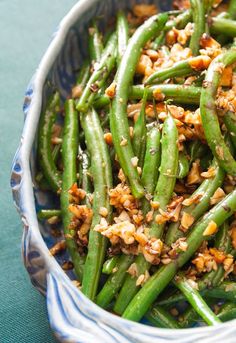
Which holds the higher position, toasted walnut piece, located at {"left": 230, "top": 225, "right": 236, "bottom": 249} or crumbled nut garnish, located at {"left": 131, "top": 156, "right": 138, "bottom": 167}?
crumbled nut garnish, located at {"left": 131, "top": 156, "right": 138, "bottom": 167}

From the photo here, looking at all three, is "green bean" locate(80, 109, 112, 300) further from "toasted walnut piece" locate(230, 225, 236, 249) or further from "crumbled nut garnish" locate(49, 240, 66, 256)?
"toasted walnut piece" locate(230, 225, 236, 249)

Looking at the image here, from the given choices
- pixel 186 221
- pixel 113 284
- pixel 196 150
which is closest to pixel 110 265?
pixel 113 284

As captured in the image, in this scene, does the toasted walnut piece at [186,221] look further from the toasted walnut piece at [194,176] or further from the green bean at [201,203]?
the toasted walnut piece at [194,176]

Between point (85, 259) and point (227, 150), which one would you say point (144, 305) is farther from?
point (227, 150)

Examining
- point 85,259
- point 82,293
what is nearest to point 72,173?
point 85,259

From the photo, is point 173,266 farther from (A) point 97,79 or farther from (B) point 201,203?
(A) point 97,79

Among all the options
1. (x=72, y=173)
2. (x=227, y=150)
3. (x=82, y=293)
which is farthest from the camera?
(x=72, y=173)

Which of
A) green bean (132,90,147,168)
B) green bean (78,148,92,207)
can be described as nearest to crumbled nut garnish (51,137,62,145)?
green bean (78,148,92,207)
